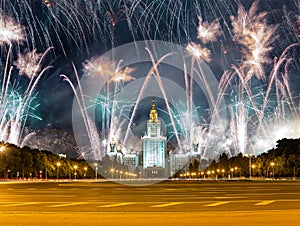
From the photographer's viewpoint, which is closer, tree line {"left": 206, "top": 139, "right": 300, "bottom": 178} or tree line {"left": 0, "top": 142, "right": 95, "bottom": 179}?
tree line {"left": 206, "top": 139, "right": 300, "bottom": 178}

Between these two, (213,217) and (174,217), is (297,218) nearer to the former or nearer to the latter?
(213,217)

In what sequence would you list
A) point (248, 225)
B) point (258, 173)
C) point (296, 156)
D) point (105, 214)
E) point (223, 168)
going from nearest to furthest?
1. point (248, 225)
2. point (105, 214)
3. point (296, 156)
4. point (258, 173)
5. point (223, 168)

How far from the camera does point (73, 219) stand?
16.8 meters

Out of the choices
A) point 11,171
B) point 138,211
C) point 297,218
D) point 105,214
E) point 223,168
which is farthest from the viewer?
point 223,168

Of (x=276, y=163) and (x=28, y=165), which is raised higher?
(x=276, y=163)

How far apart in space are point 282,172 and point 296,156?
21.7ft

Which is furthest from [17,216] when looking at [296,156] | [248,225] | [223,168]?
[223,168]

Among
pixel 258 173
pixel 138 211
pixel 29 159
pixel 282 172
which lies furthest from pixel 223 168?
pixel 138 211

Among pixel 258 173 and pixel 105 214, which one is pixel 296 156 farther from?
pixel 105 214

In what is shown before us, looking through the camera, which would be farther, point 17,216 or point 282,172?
point 282,172

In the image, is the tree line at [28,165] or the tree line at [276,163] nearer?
the tree line at [276,163]

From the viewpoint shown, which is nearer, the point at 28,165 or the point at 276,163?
the point at 276,163

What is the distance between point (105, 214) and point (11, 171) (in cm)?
10021

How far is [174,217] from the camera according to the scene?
56.7 ft
